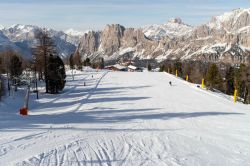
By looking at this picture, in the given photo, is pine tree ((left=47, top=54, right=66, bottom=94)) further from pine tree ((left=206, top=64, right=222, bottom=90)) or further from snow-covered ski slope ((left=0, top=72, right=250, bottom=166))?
pine tree ((left=206, top=64, right=222, bottom=90))

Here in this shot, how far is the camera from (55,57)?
55188 mm

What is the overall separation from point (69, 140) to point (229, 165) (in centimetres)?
568

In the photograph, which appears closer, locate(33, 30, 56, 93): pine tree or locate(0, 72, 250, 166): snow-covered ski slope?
locate(0, 72, 250, 166): snow-covered ski slope

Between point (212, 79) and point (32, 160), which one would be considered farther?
point (212, 79)

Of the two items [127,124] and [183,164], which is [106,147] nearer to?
[183,164]

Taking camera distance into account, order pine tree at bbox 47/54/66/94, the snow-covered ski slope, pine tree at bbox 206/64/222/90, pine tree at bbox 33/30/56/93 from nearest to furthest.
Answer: the snow-covered ski slope, pine tree at bbox 47/54/66/94, pine tree at bbox 33/30/56/93, pine tree at bbox 206/64/222/90

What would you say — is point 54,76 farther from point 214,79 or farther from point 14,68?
point 214,79

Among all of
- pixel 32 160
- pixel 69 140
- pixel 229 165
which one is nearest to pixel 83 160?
pixel 32 160

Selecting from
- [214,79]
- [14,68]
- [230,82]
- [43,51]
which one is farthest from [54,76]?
[230,82]

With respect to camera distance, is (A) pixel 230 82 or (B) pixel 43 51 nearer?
(B) pixel 43 51

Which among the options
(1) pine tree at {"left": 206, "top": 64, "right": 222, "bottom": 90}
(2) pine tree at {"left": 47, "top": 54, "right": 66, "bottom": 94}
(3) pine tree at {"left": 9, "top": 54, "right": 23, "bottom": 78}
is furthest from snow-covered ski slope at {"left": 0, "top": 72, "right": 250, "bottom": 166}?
(1) pine tree at {"left": 206, "top": 64, "right": 222, "bottom": 90}

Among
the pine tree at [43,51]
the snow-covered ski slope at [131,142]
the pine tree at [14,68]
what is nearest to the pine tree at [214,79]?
the pine tree at [14,68]

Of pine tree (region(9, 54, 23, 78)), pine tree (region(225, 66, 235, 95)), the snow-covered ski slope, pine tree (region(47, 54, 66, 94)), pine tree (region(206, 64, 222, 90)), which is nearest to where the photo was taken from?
the snow-covered ski slope

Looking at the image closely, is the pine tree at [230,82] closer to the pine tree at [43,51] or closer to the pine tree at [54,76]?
the pine tree at [54,76]
